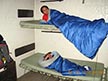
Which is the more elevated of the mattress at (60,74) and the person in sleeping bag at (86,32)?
the person in sleeping bag at (86,32)

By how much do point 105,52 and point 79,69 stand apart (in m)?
0.85

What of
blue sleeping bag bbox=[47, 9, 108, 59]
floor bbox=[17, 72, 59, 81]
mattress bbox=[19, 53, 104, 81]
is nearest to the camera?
blue sleeping bag bbox=[47, 9, 108, 59]

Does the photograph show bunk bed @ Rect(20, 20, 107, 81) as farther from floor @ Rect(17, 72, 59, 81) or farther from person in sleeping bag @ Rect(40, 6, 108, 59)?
floor @ Rect(17, 72, 59, 81)

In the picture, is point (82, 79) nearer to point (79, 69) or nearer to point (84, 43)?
point (79, 69)

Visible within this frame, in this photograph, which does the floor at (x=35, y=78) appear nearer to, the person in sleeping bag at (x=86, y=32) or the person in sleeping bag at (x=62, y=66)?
the person in sleeping bag at (x=62, y=66)

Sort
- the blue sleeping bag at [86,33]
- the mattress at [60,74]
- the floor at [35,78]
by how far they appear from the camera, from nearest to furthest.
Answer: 1. the blue sleeping bag at [86,33]
2. the mattress at [60,74]
3. the floor at [35,78]

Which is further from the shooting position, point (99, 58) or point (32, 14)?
point (32, 14)

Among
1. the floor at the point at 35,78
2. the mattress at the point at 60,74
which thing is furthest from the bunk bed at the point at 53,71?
the floor at the point at 35,78

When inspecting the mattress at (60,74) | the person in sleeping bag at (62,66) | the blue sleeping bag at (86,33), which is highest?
the blue sleeping bag at (86,33)

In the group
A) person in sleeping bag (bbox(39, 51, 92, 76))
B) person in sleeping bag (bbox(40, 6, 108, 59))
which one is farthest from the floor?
person in sleeping bag (bbox(40, 6, 108, 59))

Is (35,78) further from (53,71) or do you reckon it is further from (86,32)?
(86,32)

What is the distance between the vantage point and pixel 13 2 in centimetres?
252

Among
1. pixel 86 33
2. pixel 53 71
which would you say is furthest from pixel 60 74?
pixel 86 33

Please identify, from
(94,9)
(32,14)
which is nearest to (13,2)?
(32,14)
